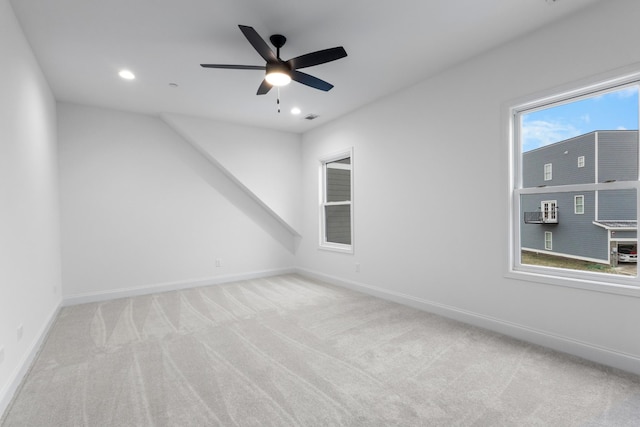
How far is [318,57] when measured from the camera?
2.47m

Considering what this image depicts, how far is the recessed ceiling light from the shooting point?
132 inches

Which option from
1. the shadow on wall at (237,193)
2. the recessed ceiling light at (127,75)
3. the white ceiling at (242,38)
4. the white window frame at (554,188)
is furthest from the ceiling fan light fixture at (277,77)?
the shadow on wall at (237,193)

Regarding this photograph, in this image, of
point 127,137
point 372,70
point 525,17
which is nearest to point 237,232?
point 127,137

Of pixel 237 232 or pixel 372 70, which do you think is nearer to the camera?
pixel 372 70

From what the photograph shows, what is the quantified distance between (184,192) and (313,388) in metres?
3.97

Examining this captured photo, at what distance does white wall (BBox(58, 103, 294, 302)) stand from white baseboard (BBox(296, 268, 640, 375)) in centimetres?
288

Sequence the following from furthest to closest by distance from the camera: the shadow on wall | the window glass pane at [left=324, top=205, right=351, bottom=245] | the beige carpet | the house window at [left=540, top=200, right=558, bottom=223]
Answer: the window glass pane at [left=324, top=205, right=351, bottom=245] < the shadow on wall < the house window at [left=540, top=200, right=558, bottom=223] < the beige carpet

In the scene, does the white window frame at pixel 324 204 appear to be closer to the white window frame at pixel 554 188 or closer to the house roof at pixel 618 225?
the white window frame at pixel 554 188

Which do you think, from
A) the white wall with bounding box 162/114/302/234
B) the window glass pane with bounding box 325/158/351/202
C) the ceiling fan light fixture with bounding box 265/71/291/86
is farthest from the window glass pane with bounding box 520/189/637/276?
the white wall with bounding box 162/114/302/234

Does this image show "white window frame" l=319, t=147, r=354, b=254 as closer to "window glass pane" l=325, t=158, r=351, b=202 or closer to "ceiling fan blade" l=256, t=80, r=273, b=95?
"window glass pane" l=325, t=158, r=351, b=202

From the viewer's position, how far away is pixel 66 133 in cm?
421

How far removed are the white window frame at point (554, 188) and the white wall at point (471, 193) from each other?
60 millimetres

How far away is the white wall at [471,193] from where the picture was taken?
2379 mm

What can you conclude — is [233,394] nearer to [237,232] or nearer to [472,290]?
[472,290]
